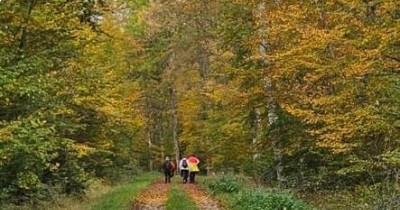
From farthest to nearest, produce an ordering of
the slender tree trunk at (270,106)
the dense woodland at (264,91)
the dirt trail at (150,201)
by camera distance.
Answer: the slender tree trunk at (270,106) < the dirt trail at (150,201) < the dense woodland at (264,91)

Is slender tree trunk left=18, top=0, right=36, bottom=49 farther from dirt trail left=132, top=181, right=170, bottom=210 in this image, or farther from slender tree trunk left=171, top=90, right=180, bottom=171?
slender tree trunk left=171, top=90, right=180, bottom=171

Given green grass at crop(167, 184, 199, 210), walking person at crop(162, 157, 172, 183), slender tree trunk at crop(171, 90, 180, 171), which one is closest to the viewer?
green grass at crop(167, 184, 199, 210)

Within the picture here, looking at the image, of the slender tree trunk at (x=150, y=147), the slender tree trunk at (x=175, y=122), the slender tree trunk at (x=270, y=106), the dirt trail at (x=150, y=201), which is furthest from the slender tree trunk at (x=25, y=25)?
the slender tree trunk at (x=150, y=147)

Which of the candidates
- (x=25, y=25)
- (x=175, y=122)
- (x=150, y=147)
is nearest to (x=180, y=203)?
(x=25, y=25)

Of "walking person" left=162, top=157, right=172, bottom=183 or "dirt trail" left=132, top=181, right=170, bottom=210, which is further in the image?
"walking person" left=162, top=157, right=172, bottom=183

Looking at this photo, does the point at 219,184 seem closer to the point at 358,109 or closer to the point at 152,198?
the point at 152,198

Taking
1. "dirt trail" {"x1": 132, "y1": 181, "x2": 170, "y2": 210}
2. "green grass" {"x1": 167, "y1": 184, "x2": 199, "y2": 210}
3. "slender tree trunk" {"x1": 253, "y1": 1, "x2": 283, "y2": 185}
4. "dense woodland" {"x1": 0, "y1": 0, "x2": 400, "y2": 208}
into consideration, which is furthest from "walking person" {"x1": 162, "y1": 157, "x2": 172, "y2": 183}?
"green grass" {"x1": 167, "y1": 184, "x2": 199, "y2": 210}

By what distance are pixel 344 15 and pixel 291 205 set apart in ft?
20.4

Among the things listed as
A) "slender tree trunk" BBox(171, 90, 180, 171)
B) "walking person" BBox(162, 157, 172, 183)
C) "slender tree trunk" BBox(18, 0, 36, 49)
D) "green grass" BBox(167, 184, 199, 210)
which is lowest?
"green grass" BBox(167, 184, 199, 210)

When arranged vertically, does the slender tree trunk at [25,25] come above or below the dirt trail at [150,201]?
above

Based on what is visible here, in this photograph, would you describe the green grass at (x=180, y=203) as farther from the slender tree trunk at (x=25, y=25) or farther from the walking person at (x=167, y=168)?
the walking person at (x=167, y=168)

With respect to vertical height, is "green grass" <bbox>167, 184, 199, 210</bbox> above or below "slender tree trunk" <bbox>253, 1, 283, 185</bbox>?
below

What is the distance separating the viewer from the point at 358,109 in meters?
15.6

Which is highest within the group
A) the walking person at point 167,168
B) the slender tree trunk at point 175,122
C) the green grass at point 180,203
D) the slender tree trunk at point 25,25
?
the slender tree trunk at point 175,122
